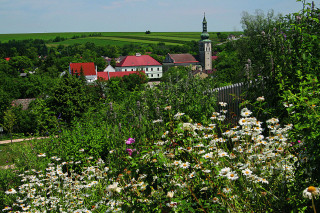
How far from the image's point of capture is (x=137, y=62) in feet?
328

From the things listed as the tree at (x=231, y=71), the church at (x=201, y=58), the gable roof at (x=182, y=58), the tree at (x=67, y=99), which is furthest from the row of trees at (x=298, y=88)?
the gable roof at (x=182, y=58)

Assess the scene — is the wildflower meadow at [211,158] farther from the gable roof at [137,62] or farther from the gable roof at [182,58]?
the gable roof at [182,58]

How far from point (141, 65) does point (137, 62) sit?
2.30 meters

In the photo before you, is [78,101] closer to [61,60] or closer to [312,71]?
[312,71]

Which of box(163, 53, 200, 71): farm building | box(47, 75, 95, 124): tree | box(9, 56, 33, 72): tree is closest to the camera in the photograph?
box(47, 75, 95, 124): tree

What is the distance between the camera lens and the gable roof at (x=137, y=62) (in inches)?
3893

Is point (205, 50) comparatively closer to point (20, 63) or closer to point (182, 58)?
point (182, 58)

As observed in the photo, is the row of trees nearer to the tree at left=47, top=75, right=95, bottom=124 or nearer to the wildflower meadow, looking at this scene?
the wildflower meadow

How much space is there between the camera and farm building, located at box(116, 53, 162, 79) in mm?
98500

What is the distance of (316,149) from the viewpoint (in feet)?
6.64

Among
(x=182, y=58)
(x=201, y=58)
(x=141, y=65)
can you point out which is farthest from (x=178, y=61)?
(x=141, y=65)

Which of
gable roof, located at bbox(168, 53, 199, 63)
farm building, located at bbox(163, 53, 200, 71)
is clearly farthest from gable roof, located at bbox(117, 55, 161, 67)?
gable roof, located at bbox(168, 53, 199, 63)

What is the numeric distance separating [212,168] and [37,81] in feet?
224

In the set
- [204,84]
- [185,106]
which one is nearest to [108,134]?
[185,106]
